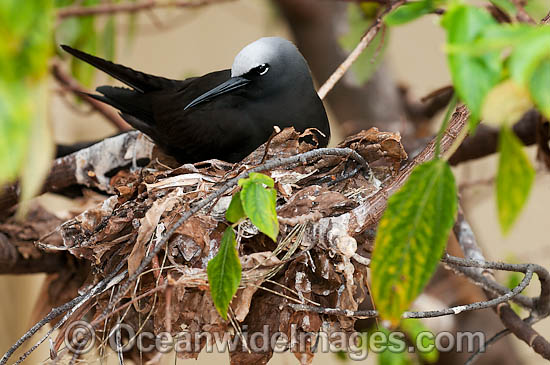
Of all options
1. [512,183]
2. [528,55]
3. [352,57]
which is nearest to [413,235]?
[512,183]

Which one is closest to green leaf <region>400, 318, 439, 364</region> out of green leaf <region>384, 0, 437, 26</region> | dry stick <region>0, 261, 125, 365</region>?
dry stick <region>0, 261, 125, 365</region>

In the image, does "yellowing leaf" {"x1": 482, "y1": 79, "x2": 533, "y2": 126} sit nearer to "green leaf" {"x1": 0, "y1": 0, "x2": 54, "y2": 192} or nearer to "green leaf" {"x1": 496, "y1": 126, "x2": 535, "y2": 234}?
A: "green leaf" {"x1": 496, "y1": 126, "x2": 535, "y2": 234}

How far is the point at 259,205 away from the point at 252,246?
526mm

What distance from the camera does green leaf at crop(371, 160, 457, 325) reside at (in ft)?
2.33

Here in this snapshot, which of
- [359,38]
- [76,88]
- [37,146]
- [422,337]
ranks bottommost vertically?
[422,337]

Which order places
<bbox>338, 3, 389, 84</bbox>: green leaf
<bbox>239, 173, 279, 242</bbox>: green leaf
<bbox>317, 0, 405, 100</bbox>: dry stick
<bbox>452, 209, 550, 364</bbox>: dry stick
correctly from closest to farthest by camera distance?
<bbox>239, 173, 279, 242</bbox>: green leaf
<bbox>452, 209, 550, 364</bbox>: dry stick
<bbox>317, 0, 405, 100</bbox>: dry stick
<bbox>338, 3, 389, 84</bbox>: green leaf

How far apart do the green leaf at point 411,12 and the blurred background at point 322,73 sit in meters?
1.34

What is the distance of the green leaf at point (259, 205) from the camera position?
0.98m

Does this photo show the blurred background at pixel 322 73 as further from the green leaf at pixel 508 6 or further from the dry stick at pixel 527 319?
the green leaf at pixel 508 6

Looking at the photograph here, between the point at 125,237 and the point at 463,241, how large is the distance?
1.05 meters

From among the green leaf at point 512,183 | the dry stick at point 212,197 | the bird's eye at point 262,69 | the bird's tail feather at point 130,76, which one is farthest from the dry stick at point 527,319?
the bird's tail feather at point 130,76

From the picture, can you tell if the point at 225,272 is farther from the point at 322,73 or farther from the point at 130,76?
the point at 322,73

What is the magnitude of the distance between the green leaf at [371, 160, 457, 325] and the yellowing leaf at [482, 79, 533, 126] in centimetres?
11

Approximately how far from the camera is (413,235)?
73 centimetres
